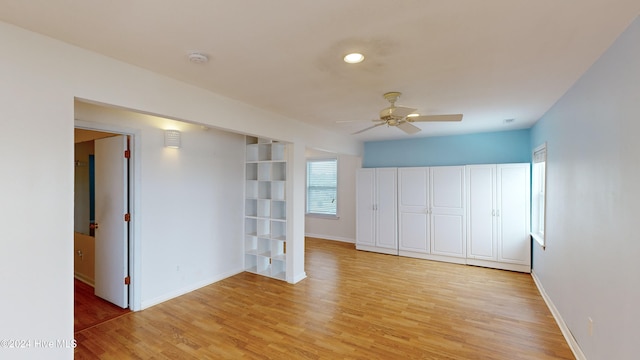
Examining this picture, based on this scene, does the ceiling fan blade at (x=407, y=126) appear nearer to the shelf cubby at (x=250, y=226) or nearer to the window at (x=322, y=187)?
the shelf cubby at (x=250, y=226)

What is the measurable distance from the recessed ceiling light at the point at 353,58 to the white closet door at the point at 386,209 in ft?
13.0

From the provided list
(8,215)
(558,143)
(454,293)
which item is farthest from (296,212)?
(558,143)

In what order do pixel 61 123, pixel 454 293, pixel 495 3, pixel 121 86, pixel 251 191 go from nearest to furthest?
pixel 495 3 < pixel 61 123 < pixel 121 86 < pixel 454 293 < pixel 251 191

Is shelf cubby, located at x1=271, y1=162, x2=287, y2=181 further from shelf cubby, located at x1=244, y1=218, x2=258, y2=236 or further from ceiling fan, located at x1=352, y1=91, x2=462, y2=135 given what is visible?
ceiling fan, located at x1=352, y1=91, x2=462, y2=135

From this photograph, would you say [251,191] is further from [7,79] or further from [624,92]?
[624,92]

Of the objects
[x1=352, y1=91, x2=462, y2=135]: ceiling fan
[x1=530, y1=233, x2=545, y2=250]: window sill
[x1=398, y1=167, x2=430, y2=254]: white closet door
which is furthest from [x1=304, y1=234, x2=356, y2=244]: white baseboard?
[x1=352, y1=91, x2=462, y2=135]: ceiling fan

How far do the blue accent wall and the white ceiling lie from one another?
2367 millimetres

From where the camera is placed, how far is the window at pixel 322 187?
24.5 ft

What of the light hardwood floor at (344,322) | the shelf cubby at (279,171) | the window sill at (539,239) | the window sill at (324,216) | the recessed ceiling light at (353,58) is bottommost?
the light hardwood floor at (344,322)

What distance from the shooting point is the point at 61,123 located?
1.86m

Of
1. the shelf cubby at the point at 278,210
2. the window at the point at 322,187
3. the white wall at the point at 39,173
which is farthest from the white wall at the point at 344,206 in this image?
the white wall at the point at 39,173

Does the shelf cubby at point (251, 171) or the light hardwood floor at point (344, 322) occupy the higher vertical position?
the shelf cubby at point (251, 171)

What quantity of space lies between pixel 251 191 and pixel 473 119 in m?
3.69

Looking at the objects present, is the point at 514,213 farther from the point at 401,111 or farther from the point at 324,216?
the point at 324,216
